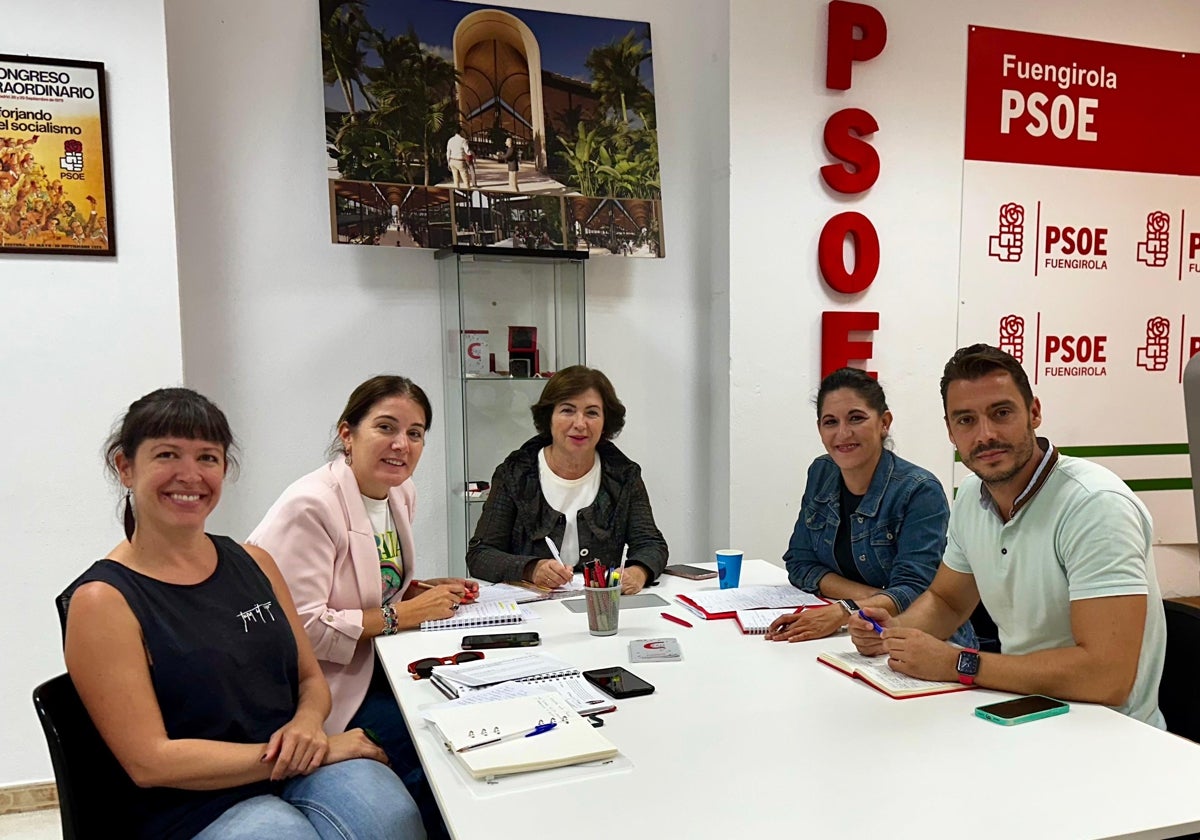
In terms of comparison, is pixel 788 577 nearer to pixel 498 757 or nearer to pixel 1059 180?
pixel 498 757

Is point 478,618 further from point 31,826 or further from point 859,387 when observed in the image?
point 31,826

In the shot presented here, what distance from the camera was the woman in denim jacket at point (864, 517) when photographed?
7.61 ft

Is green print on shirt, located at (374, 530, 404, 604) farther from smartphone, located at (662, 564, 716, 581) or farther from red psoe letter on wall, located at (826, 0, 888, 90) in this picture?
red psoe letter on wall, located at (826, 0, 888, 90)

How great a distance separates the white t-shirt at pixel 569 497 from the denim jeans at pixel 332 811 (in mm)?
1180

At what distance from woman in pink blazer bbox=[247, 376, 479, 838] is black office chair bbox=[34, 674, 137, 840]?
55 cm

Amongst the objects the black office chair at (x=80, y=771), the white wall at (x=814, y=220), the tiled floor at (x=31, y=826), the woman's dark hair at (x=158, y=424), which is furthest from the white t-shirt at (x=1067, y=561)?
the tiled floor at (x=31, y=826)

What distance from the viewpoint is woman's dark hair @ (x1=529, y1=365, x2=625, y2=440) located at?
9.40 feet

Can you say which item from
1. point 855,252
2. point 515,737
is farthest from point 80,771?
point 855,252

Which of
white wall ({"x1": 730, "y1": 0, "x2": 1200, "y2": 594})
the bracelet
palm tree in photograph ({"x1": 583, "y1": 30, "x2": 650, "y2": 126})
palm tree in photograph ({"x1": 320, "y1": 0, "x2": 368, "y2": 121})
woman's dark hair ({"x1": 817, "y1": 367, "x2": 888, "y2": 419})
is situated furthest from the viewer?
white wall ({"x1": 730, "y1": 0, "x2": 1200, "y2": 594})

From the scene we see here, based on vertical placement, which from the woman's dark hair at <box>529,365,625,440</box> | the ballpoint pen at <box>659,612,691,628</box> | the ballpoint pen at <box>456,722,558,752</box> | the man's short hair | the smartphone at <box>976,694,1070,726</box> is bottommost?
the ballpoint pen at <box>659,612,691,628</box>

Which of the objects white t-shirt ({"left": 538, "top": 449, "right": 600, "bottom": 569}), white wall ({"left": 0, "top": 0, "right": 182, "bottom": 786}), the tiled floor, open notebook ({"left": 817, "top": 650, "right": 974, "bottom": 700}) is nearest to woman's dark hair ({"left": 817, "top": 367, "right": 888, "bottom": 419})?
white t-shirt ({"left": 538, "top": 449, "right": 600, "bottom": 569})

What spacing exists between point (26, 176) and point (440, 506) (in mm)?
1893

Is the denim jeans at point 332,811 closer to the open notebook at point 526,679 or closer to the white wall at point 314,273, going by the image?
the open notebook at point 526,679

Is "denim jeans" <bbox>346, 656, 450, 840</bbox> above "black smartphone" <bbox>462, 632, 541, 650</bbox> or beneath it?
beneath
